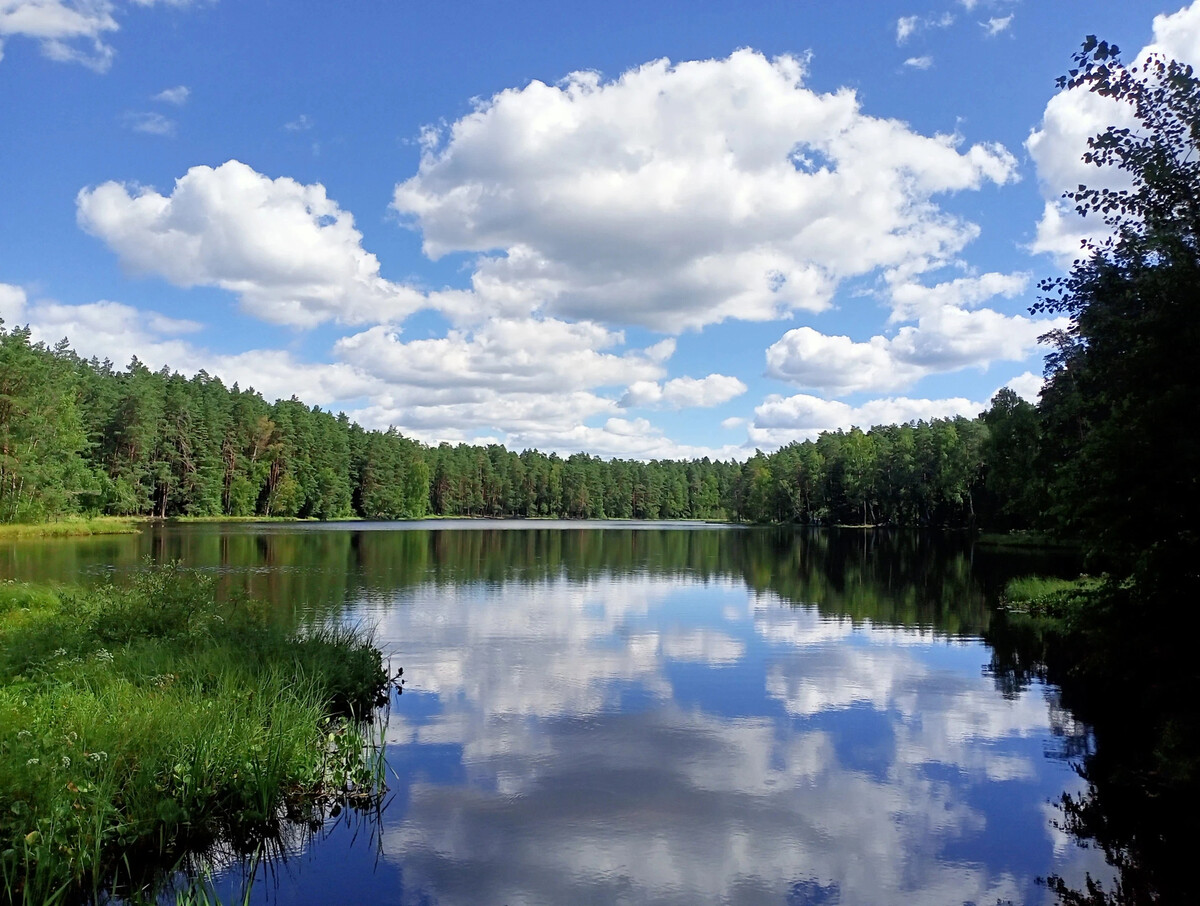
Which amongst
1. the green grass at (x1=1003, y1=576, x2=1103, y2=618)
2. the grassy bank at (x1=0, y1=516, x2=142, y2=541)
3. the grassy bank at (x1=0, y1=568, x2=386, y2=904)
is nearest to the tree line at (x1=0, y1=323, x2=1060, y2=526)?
the grassy bank at (x1=0, y1=516, x2=142, y2=541)

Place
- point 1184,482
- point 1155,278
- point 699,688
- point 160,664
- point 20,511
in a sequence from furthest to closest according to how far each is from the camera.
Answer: point 20,511 < point 699,688 < point 160,664 < point 1155,278 < point 1184,482

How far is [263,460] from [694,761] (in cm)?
11675

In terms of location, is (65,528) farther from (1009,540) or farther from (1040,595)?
(1009,540)

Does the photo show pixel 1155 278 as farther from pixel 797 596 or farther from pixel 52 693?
pixel 797 596

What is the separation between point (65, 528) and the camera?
67375 millimetres

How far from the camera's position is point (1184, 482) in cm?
1051

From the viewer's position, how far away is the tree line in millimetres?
67688

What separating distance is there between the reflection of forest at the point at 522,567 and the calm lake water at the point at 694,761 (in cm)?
91

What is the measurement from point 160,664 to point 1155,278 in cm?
1633

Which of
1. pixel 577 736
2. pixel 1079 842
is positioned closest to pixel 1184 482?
pixel 1079 842

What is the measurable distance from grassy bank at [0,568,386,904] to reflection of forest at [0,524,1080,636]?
21.7 feet

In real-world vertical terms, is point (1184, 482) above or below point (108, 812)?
above

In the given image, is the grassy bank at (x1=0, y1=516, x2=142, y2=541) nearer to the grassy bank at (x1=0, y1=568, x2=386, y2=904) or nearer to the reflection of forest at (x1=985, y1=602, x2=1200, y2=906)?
the grassy bank at (x1=0, y1=568, x2=386, y2=904)

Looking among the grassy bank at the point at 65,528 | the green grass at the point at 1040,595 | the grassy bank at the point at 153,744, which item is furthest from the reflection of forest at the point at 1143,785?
the grassy bank at the point at 65,528
